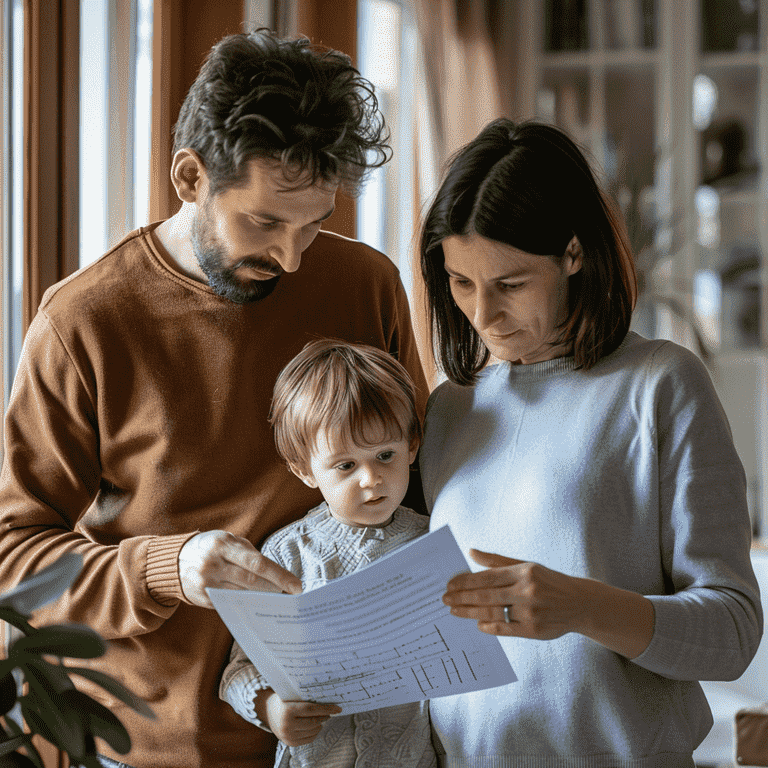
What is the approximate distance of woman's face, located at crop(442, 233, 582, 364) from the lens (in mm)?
1108

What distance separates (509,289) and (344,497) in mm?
355

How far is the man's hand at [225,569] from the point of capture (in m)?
1.04

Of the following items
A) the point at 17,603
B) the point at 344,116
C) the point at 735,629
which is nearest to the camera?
the point at 17,603

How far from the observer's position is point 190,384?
1.29 m

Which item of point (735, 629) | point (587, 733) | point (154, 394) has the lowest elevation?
point (587, 733)

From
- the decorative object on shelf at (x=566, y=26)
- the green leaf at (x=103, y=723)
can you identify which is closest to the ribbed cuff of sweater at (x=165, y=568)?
the green leaf at (x=103, y=723)

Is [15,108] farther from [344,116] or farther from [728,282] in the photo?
[728,282]

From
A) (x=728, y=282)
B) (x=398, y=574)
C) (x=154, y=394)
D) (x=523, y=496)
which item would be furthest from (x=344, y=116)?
(x=728, y=282)

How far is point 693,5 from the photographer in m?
3.82

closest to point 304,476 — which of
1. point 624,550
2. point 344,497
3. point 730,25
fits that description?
point 344,497

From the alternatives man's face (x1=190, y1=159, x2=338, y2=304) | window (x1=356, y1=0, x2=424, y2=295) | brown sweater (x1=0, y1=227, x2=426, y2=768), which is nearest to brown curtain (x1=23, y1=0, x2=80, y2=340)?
brown sweater (x1=0, y1=227, x2=426, y2=768)

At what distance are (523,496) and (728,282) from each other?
3079 millimetres

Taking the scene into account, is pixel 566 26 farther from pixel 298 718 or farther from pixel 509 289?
pixel 298 718

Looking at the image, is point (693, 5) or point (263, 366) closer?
point (263, 366)
